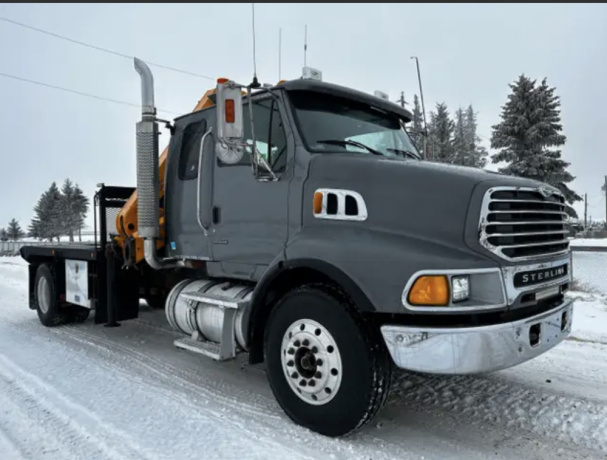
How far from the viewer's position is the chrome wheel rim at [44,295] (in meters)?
7.48

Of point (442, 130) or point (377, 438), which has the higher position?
point (442, 130)

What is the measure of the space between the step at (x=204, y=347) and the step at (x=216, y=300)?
39 centimetres

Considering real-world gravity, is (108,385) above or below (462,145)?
below

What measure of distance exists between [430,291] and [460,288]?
0.19 metres

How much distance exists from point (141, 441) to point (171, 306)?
2024mm

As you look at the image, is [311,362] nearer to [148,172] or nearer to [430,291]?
[430,291]

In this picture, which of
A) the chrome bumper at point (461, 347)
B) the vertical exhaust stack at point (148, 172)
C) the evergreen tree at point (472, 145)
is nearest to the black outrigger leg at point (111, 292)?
the vertical exhaust stack at point (148, 172)

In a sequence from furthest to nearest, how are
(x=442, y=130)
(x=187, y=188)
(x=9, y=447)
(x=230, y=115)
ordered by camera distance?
1. (x=442, y=130)
2. (x=187, y=188)
3. (x=230, y=115)
4. (x=9, y=447)

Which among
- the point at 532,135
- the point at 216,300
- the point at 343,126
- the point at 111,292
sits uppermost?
the point at 532,135

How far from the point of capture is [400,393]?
4336 mm

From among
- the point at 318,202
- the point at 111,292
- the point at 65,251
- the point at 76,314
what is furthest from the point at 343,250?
the point at 76,314

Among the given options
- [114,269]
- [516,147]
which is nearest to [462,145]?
[516,147]

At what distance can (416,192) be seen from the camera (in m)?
3.22

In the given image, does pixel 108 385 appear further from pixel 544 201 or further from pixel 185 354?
pixel 544 201
